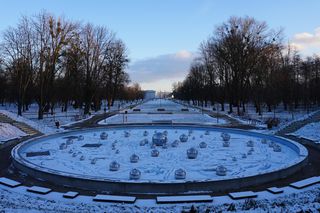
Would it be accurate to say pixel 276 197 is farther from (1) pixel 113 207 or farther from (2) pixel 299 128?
(2) pixel 299 128

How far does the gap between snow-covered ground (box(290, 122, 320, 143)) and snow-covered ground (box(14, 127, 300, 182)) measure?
3457 millimetres

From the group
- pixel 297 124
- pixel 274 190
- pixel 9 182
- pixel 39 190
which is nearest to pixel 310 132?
pixel 297 124

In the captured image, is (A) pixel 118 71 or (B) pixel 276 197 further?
(A) pixel 118 71

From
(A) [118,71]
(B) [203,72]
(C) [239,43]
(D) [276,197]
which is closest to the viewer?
(D) [276,197]

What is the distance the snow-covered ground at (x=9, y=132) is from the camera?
2059 centimetres

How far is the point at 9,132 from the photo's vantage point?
2173 centimetres

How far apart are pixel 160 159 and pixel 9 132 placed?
13.3m

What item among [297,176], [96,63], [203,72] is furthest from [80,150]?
[203,72]

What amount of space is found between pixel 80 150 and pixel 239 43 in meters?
30.6

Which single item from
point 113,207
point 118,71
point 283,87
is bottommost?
point 113,207

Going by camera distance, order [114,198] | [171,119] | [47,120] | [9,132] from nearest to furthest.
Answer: [114,198] → [9,132] → [47,120] → [171,119]

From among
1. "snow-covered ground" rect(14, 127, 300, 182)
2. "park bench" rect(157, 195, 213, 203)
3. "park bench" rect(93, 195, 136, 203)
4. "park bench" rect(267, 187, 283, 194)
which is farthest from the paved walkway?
"park bench" rect(93, 195, 136, 203)

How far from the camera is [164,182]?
929cm

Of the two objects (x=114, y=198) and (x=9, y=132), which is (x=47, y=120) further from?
(x=114, y=198)
